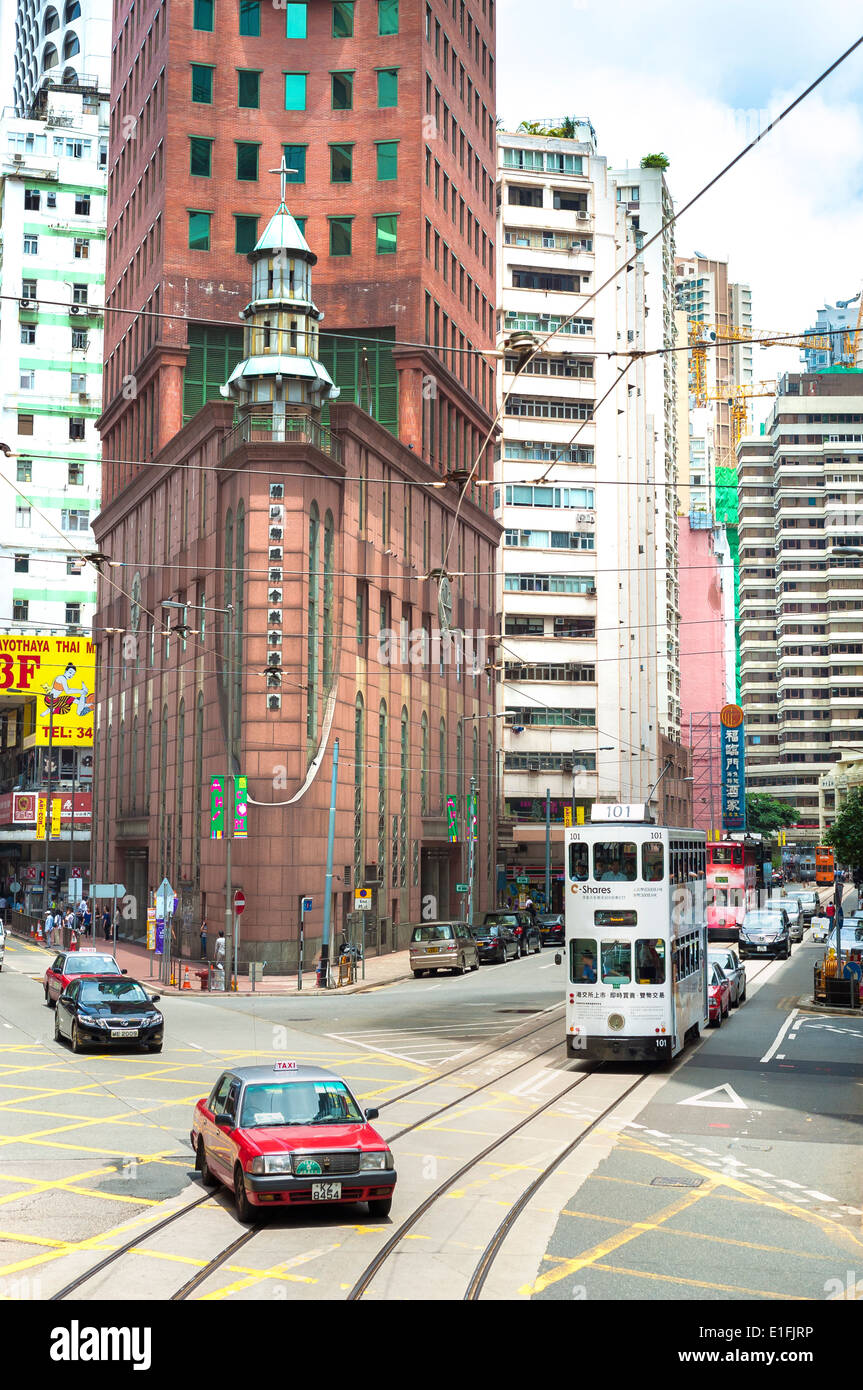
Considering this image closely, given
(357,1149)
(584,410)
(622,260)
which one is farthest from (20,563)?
(357,1149)

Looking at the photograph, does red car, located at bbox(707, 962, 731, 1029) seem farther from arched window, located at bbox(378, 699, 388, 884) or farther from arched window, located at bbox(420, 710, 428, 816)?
arched window, located at bbox(420, 710, 428, 816)

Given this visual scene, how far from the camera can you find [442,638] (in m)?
70.7

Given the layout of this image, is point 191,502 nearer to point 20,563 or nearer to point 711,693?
point 20,563

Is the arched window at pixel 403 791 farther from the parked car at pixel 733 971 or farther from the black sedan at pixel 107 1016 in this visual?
the black sedan at pixel 107 1016

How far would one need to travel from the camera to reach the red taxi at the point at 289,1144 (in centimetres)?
1376

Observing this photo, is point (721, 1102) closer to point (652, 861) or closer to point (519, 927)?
point (652, 861)

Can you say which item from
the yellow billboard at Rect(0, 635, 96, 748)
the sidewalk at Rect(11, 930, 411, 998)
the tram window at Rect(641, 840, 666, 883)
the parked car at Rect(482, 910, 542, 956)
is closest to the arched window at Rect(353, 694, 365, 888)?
the sidewalk at Rect(11, 930, 411, 998)

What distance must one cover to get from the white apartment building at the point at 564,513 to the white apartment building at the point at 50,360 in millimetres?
28441

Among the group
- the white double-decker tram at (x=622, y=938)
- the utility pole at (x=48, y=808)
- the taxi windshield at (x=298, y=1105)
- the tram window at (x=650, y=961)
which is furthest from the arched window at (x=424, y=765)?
the taxi windshield at (x=298, y=1105)

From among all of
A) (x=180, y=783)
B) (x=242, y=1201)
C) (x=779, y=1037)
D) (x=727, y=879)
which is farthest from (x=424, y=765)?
(x=242, y=1201)

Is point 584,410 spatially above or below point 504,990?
above

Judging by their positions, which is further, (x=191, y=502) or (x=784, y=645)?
(x=784, y=645)

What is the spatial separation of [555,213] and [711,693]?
53.3m

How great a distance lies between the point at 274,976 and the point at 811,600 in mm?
117281
